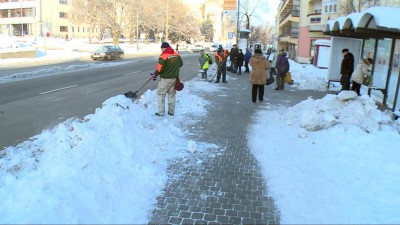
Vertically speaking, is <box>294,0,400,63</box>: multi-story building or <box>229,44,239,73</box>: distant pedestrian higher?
<box>294,0,400,63</box>: multi-story building

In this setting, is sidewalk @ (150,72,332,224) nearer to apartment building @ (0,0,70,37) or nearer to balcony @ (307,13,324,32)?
balcony @ (307,13,324,32)

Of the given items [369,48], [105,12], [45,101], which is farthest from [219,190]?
[105,12]

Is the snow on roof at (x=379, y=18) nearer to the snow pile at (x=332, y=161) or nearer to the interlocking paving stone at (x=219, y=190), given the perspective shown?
the snow pile at (x=332, y=161)

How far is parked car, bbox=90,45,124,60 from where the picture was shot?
32781 millimetres

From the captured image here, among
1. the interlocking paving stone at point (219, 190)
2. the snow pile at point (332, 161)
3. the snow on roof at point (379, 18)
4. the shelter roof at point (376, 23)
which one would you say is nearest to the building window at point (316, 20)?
the shelter roof at point (376, 23)

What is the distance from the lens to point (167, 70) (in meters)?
8.38

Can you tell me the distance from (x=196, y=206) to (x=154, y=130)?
8.81ft

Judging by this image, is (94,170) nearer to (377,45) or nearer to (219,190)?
(219,190)

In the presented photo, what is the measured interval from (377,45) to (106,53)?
25653 mm

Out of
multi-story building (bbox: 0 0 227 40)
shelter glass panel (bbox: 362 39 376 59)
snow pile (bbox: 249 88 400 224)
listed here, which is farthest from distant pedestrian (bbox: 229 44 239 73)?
multi-story building (bbox: 0 0 227 40)

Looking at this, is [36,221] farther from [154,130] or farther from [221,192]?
[154,130]

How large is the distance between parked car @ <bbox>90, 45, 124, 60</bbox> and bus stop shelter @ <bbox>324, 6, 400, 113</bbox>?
22843 millimetres

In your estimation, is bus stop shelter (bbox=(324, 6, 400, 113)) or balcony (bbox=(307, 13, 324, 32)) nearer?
bus stop shelter (bbox=(324, 6, 400, 113))

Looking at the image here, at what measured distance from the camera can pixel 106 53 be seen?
33.1m
